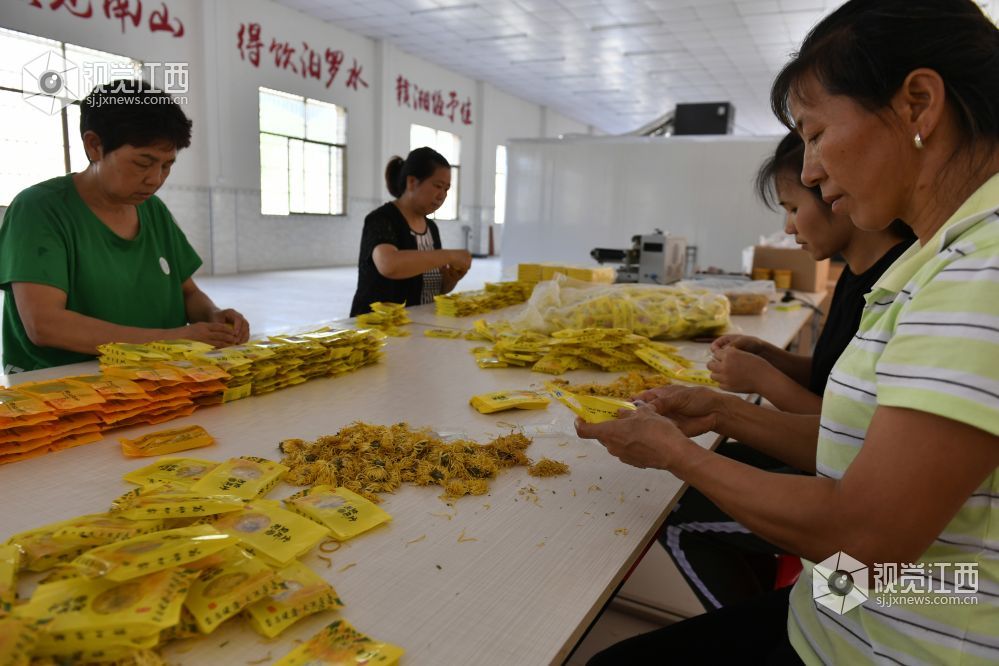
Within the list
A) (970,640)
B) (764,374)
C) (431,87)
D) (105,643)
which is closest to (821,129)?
(970,640)

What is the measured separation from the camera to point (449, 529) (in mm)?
892

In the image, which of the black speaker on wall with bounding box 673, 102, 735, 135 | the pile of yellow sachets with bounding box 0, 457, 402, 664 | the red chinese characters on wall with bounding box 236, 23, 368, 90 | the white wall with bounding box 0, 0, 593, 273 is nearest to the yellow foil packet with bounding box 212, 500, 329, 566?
the pile of yellow sachets with bounding box 0, 457, 402, 664

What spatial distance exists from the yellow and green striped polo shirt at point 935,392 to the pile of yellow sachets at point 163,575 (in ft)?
1.79

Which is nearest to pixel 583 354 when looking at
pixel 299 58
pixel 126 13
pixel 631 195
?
pixel 631 195

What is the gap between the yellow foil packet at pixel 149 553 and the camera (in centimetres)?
63

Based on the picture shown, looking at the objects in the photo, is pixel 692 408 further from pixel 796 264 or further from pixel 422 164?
pixel 796 264

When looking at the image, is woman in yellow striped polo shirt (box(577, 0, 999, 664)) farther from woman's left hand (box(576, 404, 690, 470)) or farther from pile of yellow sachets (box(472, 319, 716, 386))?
pile of yellow sachets (box(472, 319, 716, 386))

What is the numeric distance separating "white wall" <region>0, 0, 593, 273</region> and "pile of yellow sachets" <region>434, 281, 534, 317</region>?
22.0 ft

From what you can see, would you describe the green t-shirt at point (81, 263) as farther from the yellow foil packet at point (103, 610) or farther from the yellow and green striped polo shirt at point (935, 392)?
the yellow and green striped polo shirt at point (935, 392)

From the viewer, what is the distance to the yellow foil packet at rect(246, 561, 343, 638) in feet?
2.14

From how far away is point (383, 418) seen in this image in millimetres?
1349

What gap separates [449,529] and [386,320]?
1483 millimetres

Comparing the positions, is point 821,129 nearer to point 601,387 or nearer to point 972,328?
point 972,328

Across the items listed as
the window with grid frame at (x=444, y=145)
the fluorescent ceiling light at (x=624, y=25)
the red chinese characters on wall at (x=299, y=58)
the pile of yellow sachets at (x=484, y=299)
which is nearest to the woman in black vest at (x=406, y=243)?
the pile of yellow sachets at (x=484, y=299)
